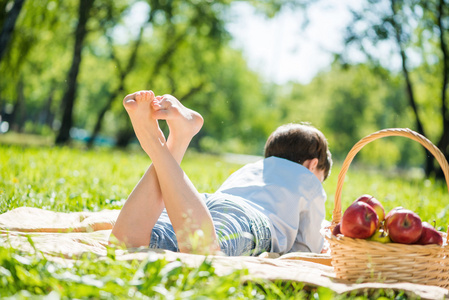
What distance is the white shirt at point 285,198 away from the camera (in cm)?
314

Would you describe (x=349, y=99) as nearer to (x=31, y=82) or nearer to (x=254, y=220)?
(x=31, y=82)

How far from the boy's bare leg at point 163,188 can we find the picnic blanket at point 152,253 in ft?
0.61

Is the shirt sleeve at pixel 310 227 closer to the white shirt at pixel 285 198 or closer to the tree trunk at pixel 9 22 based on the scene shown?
the white shirt at pixel 285 198

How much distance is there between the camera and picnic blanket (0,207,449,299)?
2135mm

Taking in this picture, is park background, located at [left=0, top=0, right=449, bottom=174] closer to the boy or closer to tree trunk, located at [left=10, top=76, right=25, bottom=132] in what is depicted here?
tree trunk, located at [left=10, top=76, right=25, bottom=132]

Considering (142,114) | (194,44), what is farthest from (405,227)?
(194,44)

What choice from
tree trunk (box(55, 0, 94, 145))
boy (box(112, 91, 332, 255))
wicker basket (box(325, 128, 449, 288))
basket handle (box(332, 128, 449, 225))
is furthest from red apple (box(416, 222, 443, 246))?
tree trunk (box(55, 0, 94, 145))

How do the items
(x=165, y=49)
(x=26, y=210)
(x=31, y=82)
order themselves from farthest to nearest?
(x=31, y=82) → (x=165, y=49) → (x=26, y=210)

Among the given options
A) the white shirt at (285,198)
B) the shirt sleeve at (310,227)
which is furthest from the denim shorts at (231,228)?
the shirt sleeve at (310,227)

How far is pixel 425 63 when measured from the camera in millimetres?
17422

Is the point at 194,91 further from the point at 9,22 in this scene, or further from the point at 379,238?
the point at 379,238

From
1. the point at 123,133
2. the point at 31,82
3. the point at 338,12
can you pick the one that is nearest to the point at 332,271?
the point at 338,12

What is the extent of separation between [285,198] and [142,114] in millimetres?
1092

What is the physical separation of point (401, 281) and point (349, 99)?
114 ft
